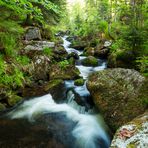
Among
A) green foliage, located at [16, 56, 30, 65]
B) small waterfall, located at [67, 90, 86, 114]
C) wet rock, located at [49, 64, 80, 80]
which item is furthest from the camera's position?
wet rock, located at [49, 64, 80, 80]

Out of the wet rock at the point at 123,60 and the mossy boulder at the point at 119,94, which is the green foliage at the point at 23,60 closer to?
the mossy boulder at the point at 119,94

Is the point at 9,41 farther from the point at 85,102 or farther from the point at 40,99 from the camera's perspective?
→ the point at 85,102

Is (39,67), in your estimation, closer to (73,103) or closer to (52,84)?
(52,84)

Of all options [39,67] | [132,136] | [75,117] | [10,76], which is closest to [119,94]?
[75,117]

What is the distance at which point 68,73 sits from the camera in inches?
441

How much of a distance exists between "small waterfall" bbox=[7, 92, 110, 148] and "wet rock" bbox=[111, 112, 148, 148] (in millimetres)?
1987

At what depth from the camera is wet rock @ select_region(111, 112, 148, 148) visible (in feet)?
12.5

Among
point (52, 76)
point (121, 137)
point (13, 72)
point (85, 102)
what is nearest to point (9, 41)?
point (13, 72)

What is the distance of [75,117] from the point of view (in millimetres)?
7617

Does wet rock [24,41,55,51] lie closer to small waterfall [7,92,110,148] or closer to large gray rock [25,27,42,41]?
large gray rock [25,27,42,41]

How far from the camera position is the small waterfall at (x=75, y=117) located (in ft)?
20.8

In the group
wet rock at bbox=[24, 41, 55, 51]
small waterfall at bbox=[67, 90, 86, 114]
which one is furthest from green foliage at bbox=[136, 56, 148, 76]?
wet rock at bbox=[24, 41, 55, 51]

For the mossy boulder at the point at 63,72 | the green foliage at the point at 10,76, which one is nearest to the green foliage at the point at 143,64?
the mossy boulder at the point at 63,72

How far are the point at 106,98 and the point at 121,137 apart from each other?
108 inches
